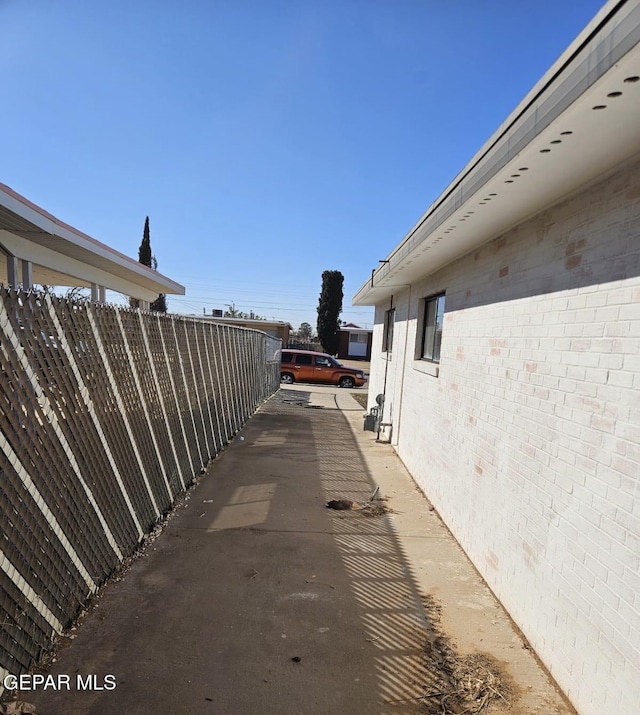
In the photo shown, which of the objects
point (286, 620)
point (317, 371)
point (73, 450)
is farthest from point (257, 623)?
point (317, 371)

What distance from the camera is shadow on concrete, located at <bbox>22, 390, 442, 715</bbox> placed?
2.43 m

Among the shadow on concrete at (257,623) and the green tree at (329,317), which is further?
the green tree at (329,317)

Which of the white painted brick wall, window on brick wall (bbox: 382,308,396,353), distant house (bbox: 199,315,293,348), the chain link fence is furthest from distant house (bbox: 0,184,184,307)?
distant house (bbox: 199,315,293,348)

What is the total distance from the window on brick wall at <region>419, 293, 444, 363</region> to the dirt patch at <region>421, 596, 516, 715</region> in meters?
3.83

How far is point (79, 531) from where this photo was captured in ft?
9.77

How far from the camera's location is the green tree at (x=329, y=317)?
4475 centimetres

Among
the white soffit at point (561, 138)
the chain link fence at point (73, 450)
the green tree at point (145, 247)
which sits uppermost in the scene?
the green tree at point (145, 247)

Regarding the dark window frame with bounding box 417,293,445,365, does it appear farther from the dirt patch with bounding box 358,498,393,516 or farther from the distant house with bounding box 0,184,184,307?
the distant house with bounding box 0,184,184,307

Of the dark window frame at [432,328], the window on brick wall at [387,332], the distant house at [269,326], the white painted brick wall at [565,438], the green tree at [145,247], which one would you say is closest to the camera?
the white painted brick wall at [565,438]

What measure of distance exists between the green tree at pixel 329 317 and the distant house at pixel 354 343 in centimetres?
63

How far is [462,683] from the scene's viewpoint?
2602 millimetres

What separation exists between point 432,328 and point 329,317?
38170mm

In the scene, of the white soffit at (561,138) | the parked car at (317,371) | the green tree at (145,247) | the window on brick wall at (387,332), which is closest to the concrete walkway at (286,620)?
the white soffit at (561,138)

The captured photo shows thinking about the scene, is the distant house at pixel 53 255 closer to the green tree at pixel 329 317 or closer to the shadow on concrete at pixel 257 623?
the shadow on concrete at pixel 257 623
